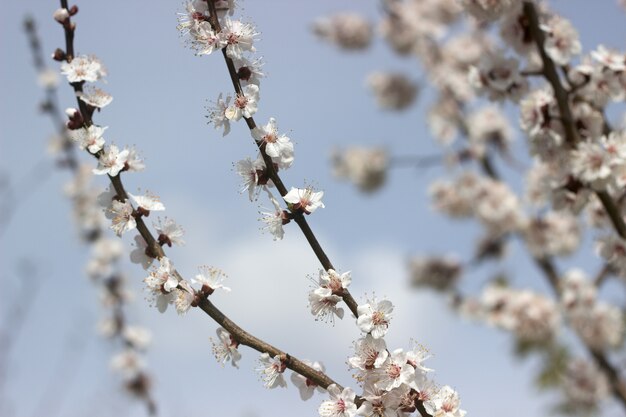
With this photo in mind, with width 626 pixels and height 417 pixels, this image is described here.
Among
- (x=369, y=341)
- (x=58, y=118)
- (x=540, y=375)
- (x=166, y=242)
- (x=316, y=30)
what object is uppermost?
(x=316, y=30)

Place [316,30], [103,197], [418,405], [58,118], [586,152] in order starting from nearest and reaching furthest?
[418,405] → [103,197] → [586,152] → [58,118] → [316,30]

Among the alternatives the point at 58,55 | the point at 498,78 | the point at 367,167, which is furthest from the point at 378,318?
the point at 367,167

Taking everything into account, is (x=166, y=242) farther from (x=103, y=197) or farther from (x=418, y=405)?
(x=418, y=405)

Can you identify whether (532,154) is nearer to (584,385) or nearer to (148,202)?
(148,202)

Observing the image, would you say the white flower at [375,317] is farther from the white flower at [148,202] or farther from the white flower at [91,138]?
the white flower at [91,138]

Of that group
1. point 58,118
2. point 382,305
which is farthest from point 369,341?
point 58,118

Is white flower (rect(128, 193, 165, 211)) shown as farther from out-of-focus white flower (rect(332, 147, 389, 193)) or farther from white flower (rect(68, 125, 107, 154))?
out-of-focus white flower (rect(332, 147, 389, 193))
